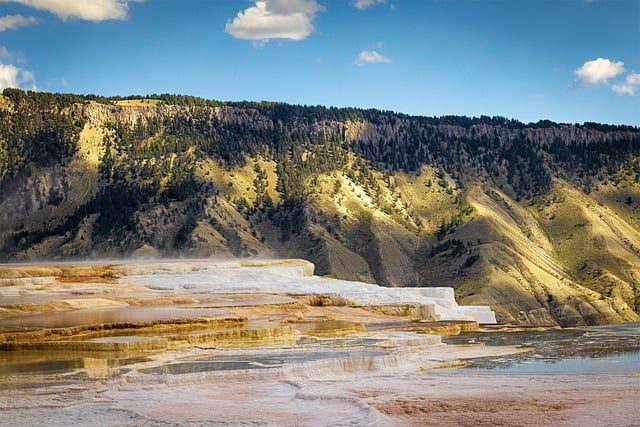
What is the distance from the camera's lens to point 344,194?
469 feet

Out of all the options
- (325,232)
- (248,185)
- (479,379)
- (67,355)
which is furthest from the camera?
(248,185)

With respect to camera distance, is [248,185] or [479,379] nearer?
[479,379]

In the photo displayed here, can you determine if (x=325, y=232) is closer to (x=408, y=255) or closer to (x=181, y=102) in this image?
(x=408, y=255)

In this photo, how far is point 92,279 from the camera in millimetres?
51094

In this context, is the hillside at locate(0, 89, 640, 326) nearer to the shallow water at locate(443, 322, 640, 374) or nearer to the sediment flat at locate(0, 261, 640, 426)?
the shallow water at locate(443, 322, 640, 374)

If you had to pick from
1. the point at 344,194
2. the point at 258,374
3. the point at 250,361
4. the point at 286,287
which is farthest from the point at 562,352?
the point at 344,194

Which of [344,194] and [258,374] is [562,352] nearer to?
[258,374]

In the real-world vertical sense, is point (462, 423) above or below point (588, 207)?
below

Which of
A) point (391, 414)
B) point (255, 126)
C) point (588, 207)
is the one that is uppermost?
point (255, 126)

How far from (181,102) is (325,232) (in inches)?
1509

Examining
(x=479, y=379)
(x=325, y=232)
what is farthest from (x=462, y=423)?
(x=325, y=232)

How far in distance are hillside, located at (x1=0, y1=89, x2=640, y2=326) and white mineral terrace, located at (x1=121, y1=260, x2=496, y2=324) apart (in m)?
56.7

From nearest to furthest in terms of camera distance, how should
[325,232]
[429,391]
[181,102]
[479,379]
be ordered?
[429,391]
[479,379]
[325,232]
[181,102]

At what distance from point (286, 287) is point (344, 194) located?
95.6 m
